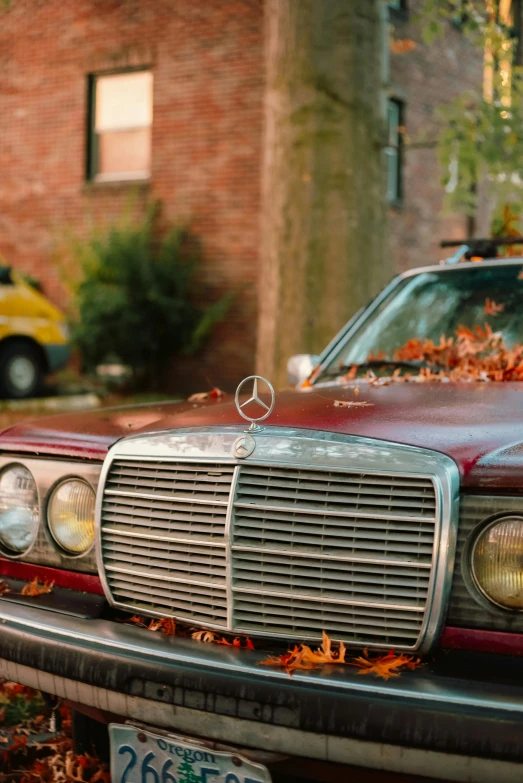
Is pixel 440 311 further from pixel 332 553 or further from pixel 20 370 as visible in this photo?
pixel 20 370

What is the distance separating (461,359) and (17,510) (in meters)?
1.63

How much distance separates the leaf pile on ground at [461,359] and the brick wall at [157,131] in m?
8.97

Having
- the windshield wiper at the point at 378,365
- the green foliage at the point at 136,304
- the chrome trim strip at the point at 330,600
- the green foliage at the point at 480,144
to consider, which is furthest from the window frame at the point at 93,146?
the chrome trim strip at the point at 330,600

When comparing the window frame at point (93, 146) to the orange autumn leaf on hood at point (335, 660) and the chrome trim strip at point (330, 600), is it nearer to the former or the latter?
the chrome trim strip at point (330, 600)

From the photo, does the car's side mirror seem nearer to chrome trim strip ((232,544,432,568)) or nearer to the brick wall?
chrome trim strip ((232,544,432,568))

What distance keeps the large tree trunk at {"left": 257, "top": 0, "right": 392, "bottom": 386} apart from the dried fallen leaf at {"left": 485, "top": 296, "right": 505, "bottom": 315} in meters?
2.11

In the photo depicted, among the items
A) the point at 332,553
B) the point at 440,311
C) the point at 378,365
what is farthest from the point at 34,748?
the point at 440,311

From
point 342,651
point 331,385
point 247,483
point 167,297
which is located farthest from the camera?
point 167,297

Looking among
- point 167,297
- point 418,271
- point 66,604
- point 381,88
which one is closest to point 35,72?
point 167,297

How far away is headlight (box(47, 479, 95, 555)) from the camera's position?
2646 millimetres

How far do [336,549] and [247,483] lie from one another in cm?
27

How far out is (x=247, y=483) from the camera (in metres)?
2.27

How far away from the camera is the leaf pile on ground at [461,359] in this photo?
3.22 m

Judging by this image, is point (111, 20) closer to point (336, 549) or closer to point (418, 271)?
point (418, 271)
